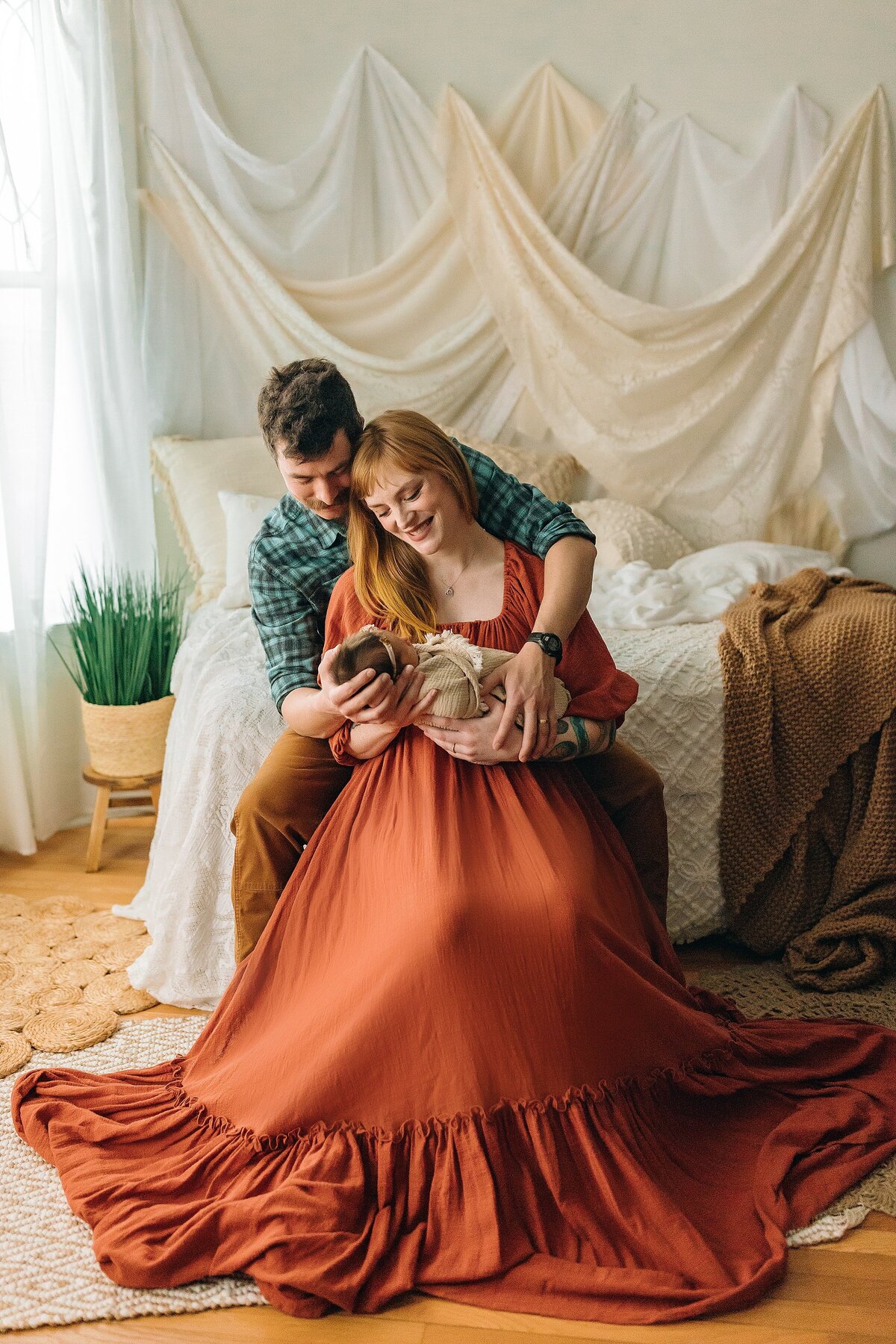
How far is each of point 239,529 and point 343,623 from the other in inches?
51.1

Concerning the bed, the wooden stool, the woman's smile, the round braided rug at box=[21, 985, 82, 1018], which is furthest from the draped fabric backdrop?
the round braided rug at box=[21, 985, 82, 1018]

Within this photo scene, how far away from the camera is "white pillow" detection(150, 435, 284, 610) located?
3.09 m

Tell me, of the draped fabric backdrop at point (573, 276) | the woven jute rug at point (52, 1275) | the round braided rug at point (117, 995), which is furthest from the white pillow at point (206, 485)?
the woven jute rug at point (52, 1275)

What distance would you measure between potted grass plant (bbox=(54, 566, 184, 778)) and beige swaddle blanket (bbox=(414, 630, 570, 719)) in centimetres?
134

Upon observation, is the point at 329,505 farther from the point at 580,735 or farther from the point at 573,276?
the point at 573,276

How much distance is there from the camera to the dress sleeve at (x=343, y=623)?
1.75 meters

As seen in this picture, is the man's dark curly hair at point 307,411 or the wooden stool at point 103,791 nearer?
the man's dark curly hair at point 307,411

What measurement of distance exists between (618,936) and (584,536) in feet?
2.20

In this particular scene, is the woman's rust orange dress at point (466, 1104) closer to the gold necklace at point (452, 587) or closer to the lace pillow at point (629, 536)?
the gold necklace at point (452, 587)

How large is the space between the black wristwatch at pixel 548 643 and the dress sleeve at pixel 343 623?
0.26 m

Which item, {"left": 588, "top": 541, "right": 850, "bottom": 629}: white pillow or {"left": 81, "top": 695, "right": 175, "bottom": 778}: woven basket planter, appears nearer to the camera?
{"left": 588, "top": 541, "right": 850, "bottom": 629}: white pillow

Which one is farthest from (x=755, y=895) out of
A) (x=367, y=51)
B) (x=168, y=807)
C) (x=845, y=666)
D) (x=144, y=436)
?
(x=367, y=51)

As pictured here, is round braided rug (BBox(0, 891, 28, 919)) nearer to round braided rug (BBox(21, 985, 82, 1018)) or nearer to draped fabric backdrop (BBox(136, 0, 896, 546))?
round braided rug (BBox(21, 985, 82, 1018))

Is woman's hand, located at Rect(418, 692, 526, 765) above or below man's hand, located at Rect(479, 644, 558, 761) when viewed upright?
below
